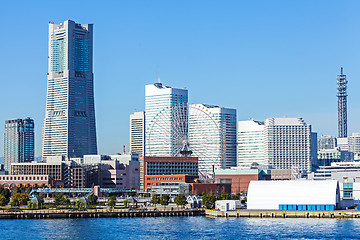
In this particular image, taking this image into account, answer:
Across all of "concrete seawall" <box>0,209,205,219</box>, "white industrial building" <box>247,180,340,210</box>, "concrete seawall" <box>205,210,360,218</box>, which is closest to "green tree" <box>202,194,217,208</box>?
"concrete seawall" <box>0,209,205,219</box>

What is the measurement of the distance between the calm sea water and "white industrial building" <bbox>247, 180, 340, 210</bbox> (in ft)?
36.8

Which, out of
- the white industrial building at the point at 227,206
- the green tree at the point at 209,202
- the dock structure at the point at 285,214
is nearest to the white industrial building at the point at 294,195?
the dock structure at the point at 285,214

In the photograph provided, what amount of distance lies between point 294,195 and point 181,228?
3399 centimetres

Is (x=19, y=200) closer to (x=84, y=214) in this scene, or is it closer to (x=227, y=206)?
(x=84, y=214)

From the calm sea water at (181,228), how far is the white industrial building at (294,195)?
11.2m

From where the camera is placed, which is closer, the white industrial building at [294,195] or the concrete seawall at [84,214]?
the white industrial building at [294,195]

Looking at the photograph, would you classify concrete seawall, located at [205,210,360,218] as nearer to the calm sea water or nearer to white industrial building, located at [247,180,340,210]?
white industrial building, located at [247,180,340,210]

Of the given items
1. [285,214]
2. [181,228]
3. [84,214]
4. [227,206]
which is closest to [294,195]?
[285,214]

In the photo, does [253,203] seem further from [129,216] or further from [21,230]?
[21,230]

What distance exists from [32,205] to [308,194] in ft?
224

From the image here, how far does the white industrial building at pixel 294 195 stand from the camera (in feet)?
492

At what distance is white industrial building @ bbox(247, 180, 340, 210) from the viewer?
150 meters

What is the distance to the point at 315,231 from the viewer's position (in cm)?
11881

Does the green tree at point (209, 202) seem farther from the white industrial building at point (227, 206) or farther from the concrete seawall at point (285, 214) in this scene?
the concrete seawall at point (285, 214)
